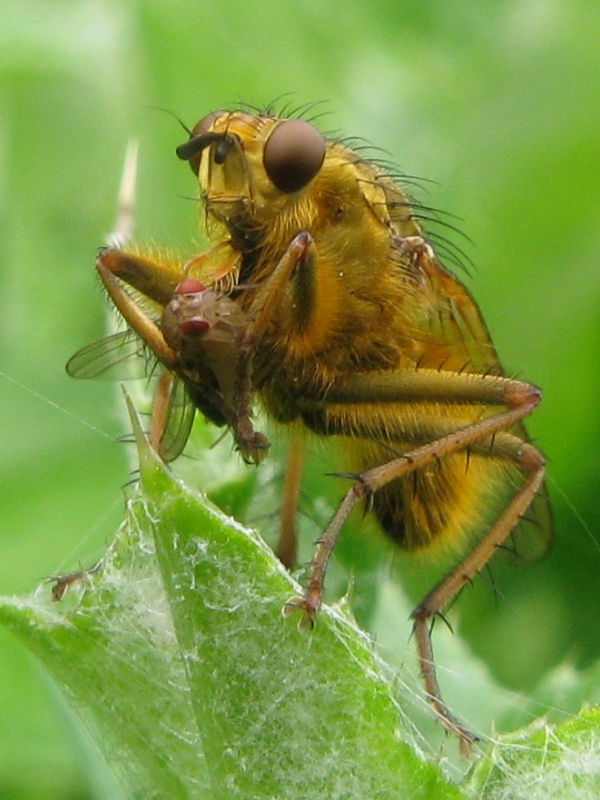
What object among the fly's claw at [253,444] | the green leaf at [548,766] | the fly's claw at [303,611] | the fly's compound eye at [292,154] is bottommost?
the green leaf at [548,766]

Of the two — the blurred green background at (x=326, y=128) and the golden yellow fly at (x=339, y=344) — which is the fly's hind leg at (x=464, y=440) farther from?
the blurred green background at (x=326, y=128)

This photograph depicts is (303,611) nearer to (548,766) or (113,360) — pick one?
(548,766)

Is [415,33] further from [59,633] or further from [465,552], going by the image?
[59,633]

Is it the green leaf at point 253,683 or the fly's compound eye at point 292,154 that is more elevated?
the fly's compound eye at point 292,154

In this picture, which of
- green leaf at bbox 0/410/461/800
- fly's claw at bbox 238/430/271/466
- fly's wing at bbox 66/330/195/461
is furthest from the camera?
fly's wing at bbox 66/330/195/461

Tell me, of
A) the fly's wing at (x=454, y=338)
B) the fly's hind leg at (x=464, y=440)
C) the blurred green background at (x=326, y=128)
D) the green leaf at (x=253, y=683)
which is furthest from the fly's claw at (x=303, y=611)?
the fly's wing at (x=454, y=338)

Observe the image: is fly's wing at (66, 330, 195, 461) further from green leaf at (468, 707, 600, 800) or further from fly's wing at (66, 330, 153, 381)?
green leaf at (468, 707, 600, 800)

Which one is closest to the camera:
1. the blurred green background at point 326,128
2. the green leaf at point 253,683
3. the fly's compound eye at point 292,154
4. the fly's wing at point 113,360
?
the green leaf at point 253,683

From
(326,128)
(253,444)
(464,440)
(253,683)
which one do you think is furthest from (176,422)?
(326,128)

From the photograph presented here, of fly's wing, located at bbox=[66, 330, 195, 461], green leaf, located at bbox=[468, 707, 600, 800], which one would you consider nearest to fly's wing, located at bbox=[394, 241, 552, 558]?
fly's wing, located at bbox=[66, 330, 195, 461]
